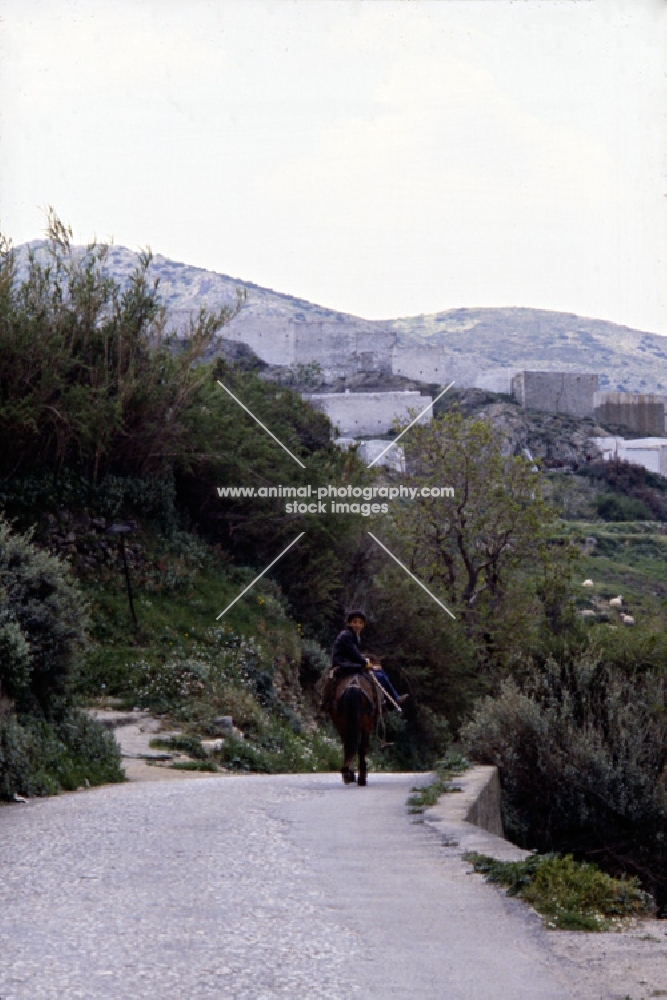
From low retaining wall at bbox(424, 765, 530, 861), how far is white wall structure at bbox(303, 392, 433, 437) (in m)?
87.0

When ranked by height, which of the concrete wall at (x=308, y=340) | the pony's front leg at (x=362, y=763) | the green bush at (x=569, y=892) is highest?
the concrete wall at (x=308, y=340)

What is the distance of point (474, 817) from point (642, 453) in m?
95.1

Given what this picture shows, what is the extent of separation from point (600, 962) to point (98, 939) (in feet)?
7.28

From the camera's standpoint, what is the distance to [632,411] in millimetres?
126438

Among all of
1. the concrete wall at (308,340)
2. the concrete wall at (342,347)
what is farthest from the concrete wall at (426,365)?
the concrete wall at (308,340)

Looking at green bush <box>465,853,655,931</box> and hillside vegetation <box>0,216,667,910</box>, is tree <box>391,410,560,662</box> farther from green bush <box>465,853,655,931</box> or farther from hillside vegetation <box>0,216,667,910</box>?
green bush <box>465,853,655,931</box>

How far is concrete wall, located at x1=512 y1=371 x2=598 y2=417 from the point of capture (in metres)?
119

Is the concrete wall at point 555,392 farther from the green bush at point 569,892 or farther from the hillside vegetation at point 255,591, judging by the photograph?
the green bush at point 569,892

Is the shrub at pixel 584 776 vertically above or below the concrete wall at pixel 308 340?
below

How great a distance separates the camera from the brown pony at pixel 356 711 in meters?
14.4

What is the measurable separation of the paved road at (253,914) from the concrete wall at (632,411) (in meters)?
116

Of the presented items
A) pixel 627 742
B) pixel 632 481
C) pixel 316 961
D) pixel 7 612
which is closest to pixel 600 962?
pixel 316 961
